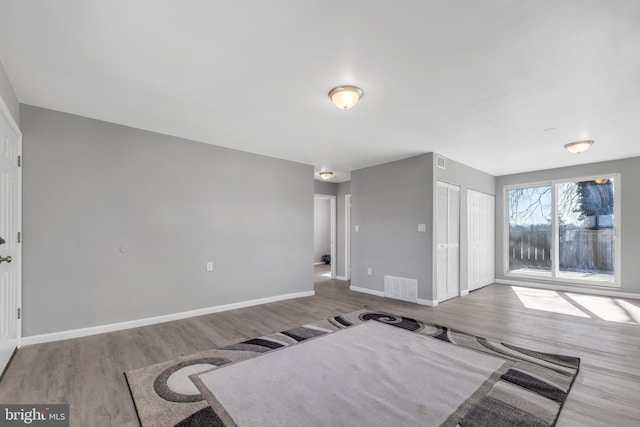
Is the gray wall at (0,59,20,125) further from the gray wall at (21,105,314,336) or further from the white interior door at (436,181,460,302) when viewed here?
the white interior door at (436,181,460,302)

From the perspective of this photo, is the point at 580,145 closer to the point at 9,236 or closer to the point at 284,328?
the point at 284,328

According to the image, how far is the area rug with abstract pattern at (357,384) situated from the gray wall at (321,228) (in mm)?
7508

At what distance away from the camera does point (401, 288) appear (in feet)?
17.0

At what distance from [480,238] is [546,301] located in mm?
1711

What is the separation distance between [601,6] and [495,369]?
8.91ft

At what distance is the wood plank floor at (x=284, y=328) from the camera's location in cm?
206

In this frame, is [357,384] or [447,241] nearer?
[357,384]

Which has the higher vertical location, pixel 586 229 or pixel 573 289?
pixel 586 229

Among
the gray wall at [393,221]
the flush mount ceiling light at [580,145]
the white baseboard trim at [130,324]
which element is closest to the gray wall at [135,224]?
the white baseboard trim at [130,324]

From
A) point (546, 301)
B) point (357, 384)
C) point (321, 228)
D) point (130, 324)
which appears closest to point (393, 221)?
point (546, 301)

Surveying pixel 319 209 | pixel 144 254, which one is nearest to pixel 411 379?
pixel 144 254

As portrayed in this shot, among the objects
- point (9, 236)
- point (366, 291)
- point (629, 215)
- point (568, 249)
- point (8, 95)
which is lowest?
point (366, 291)

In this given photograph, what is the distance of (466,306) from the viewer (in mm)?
4742

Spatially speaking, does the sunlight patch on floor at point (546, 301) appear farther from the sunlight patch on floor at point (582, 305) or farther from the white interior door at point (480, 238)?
the white interior door at point (480, 238)
